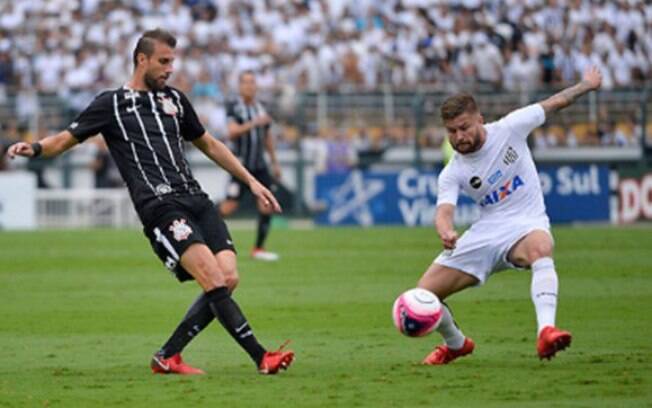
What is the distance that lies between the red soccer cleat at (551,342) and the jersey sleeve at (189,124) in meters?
2.86

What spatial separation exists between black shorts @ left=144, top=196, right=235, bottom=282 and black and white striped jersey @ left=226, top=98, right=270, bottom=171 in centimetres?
1127

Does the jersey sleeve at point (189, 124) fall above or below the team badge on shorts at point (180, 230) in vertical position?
above

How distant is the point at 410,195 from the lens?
31.4 meters

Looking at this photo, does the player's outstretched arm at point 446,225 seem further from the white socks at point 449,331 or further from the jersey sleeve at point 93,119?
the jersey sleeve at point 93,119

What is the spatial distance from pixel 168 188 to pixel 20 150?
3.48 ft

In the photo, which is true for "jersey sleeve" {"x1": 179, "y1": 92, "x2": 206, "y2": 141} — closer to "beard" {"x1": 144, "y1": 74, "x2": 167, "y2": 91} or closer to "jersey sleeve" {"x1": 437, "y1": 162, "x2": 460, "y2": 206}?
"beard" {"x1": 144, "y1": 74, "x2": 167, "y2": 91}

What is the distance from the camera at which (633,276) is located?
18.4m

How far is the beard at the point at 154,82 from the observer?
1048 cm

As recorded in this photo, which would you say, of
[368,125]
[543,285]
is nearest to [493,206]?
[543,285]

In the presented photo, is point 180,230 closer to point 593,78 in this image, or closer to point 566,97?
point 566,97

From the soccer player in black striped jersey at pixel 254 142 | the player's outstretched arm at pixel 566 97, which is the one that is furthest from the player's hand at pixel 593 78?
the soccer player in black striped jersey at pixel 254 142

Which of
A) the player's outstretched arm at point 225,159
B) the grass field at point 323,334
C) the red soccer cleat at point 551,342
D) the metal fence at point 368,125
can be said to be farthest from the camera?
the metal fence at point 368,125

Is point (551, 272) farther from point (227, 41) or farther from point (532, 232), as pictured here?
point (227, 41)

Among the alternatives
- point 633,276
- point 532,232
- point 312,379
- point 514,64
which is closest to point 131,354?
point 312,379
